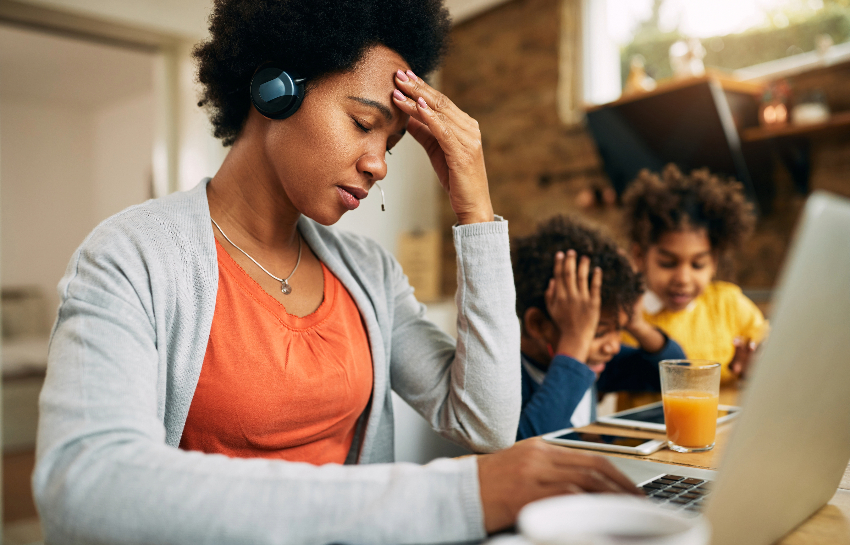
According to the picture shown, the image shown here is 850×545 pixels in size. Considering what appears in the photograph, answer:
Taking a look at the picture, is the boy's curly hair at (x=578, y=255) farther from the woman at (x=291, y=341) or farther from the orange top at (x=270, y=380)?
the orange top at (x=270, y=380)

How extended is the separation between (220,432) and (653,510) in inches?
Answer: 24.1

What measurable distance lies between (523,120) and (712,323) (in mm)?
2196

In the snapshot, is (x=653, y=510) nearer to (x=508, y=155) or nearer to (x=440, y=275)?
(x=508, y=155)

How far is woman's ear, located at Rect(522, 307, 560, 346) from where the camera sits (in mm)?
1300

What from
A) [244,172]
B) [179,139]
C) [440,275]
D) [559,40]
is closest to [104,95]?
[179,139]

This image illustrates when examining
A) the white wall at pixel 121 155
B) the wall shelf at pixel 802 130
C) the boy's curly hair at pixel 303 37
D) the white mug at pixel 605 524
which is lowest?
the white mug at pixel 605 524

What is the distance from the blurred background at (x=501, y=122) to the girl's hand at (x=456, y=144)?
40.7 inches

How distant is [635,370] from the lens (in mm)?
1499

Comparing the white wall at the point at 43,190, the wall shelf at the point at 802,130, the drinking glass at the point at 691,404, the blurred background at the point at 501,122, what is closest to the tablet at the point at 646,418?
the drinking glass at the point at 691,404

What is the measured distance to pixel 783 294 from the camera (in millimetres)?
385

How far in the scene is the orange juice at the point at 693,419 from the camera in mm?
842

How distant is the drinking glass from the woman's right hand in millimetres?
398

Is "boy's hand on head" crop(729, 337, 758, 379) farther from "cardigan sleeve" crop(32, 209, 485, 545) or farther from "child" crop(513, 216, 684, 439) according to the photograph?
"cardigan sleeve" crop(32, 209, 485, 545)

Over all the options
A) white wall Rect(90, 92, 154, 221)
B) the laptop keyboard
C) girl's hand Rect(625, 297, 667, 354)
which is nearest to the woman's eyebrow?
the laptop keyboard
